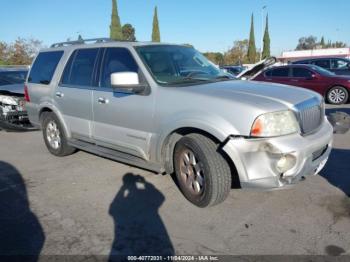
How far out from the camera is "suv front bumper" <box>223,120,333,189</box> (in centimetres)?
336

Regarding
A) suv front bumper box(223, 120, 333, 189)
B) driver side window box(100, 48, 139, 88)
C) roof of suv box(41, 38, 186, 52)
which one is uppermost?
roof of suv box(41, 38, 186, 52)

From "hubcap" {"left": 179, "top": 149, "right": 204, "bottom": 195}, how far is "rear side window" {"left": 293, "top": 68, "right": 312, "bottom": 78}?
10104mm

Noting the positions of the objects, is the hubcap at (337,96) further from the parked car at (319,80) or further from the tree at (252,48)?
the tree at (252,48)

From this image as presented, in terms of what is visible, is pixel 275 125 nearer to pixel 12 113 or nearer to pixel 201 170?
pixel 201 170

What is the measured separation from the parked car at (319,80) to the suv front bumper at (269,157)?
983 cm

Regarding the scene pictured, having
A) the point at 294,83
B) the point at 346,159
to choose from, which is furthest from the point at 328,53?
the point at 346,159

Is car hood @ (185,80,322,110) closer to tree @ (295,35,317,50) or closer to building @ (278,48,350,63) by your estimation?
building @ (278,48,350,63)

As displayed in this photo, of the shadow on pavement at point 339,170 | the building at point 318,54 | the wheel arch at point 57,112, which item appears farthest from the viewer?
the building at point 318,54

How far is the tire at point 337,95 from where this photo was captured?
485 inches

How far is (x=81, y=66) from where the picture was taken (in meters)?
5.36

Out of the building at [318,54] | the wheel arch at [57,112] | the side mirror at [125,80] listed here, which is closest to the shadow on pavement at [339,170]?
the side mirror at [125,80]

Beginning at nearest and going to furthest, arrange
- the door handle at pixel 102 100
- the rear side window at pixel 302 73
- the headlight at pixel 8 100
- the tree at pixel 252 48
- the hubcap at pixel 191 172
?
the hubcap at pixel 191 172 → the door handle at pixel 102 100 → the headlight at pixel 8 100 → the rear side window at pixel 302 73 → the tree at pixel 252 48

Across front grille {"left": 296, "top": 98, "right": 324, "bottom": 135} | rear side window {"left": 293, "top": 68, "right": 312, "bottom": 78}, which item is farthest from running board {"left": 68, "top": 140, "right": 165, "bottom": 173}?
rear side window {"left": 293, "top": 68, "right": 312, "bottom": 78}

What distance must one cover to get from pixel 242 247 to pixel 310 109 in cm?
171
